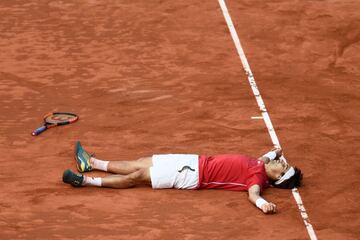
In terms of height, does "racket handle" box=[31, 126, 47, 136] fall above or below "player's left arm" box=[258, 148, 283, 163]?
above

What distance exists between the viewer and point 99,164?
38.0ft

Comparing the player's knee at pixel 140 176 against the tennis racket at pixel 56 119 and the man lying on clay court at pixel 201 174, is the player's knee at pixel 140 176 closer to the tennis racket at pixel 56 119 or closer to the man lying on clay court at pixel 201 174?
the man lying on clay court at pixel 201 174

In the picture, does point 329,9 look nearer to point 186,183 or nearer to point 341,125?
point 341,125

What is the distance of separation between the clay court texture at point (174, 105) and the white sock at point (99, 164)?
372 millimetres

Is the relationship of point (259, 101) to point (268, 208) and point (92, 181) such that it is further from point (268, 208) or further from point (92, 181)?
point (92, 181)

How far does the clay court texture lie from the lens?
10.6 meters

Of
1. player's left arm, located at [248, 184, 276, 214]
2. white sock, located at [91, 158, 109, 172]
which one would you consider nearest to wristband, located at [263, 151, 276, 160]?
player's left arm, located at [248, 184, 276, 214]

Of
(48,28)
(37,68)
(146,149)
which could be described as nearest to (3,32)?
(48,28)

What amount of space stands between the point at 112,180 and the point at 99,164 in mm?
502

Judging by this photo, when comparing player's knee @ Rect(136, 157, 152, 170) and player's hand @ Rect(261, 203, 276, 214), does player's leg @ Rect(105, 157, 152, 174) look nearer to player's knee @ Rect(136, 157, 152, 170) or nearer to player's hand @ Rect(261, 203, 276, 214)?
player's knee @ Rect(136, 157, 152, 170)

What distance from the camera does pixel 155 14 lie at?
17.5 m

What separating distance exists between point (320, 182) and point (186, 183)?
5.80ft

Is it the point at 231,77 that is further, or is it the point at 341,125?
the point at 231,77

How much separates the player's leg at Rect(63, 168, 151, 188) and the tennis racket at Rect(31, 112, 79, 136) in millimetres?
1757
